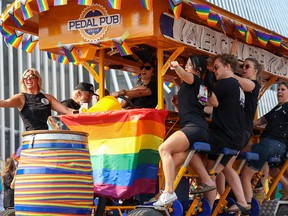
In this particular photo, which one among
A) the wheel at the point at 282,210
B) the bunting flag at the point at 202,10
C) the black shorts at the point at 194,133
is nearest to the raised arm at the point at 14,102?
the black shorts at the point at 194,133

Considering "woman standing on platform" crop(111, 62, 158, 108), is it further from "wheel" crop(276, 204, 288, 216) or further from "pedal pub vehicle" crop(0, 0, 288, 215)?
"wheel" crop(276, 204, 288, 216)

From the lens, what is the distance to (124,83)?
1755cm

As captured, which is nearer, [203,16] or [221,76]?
[203,16]

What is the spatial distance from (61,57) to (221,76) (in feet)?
8.40

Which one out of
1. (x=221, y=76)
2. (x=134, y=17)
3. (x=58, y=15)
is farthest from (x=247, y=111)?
(x=58, y=15)

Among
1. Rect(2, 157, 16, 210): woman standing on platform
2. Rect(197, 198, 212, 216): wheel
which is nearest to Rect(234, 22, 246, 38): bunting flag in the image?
Rect(197, 198, 212, 216): wheel

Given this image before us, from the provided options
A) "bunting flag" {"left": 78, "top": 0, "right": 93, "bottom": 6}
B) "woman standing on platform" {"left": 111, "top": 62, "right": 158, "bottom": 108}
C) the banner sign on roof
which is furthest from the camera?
"woman standing on platform" {"left": 111, "top": 62, "right": 158, "bottom": 108}

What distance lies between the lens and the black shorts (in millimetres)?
7242

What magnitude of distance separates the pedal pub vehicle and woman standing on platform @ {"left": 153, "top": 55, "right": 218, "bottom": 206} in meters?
0.25

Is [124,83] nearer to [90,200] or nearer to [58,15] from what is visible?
[58,15]

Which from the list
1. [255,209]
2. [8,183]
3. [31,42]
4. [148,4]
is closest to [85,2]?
[148,4]

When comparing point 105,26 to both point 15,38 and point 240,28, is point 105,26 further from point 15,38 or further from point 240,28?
point 240,28

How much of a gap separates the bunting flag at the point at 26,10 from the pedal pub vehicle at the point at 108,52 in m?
0.01

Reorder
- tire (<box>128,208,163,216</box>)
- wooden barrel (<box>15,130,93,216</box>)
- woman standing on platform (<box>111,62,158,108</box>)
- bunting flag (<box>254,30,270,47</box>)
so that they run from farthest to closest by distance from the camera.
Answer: bunting flag (<box>254,30,270,47</box>), woman standing on platform (<box>111,62,158,108</box>), tire (<box>128,208,163,216</box>), wooden barrel (<box>15,130,93,216</box>)
